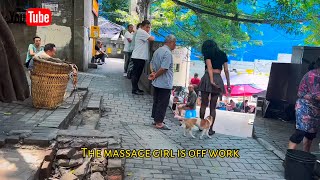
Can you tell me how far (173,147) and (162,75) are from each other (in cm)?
146

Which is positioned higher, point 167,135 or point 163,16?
point 163,16

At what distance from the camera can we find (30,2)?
1115 cm

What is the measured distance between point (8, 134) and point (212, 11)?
8.41 m

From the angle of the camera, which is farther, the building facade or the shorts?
the building facade

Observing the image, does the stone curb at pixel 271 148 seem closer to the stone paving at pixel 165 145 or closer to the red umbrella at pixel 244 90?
the stone paving at pixel 165 145

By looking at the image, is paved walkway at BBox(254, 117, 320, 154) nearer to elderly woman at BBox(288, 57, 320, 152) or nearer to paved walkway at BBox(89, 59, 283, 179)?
paved walkway at BBox(89, 59, 283, 179)

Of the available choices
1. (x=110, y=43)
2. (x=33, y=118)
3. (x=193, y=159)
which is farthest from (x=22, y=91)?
(x=110, y=43)

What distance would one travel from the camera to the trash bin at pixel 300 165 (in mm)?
4648

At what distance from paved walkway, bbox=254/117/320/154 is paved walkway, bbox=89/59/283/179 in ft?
1.56

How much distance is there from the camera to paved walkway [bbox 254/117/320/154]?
6.92 meters

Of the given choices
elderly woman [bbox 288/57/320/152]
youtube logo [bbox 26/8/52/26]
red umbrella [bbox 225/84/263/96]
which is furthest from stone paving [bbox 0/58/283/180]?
red umbrella [bbox 225/84/263/96]

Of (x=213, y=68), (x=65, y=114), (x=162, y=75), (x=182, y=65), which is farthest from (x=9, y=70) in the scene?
(x=182, y=65)

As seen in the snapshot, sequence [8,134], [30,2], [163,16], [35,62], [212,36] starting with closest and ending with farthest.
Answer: [8,134], [35,62], [30,2], [212,36], [163,16]

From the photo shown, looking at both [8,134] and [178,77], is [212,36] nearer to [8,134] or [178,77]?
[178,77]
